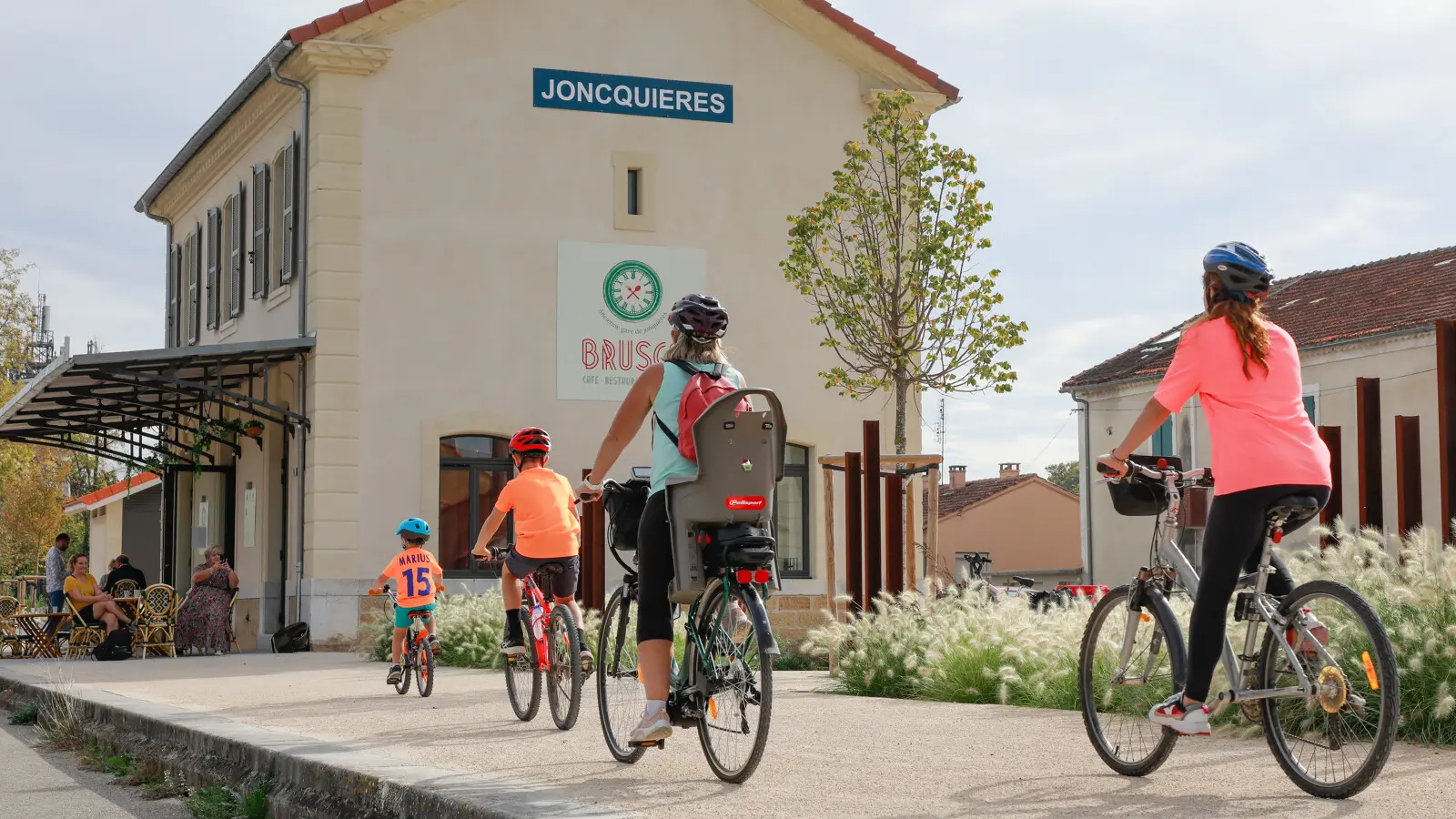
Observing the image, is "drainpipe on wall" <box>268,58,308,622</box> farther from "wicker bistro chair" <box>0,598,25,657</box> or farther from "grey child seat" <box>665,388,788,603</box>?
"grey child seat" <box>665,388,788,603</box>

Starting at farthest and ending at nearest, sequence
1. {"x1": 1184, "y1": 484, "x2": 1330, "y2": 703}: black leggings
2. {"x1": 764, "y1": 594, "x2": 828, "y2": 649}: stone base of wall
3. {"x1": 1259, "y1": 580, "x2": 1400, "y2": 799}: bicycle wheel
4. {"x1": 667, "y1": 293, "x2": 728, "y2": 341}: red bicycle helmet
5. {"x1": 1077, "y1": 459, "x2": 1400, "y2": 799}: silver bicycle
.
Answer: {"x1": 764, "y1": 594, "x2": 828, "y2": 649}: stone base of wall
{"x1": 667, "y1": 293, "x2": 728, "y2": 341}: red bicycle helmet
{"x1": 1184, "y1": 484, "x2": 1330, "y2": 703}: black leggings
{"x1": 1077, "y1": 459, "x2": 1400, "y2": 799}: silver bicycle
{"x1": 1259, "y1": 580, "x2": 1400, "y2": 799}: bicycle wheel

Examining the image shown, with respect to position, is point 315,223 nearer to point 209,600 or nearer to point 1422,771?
point 209,600

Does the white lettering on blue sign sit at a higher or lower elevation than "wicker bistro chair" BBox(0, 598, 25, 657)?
higher

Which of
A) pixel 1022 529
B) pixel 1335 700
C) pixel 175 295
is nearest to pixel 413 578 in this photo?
pixel 1335 700

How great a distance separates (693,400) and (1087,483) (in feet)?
117

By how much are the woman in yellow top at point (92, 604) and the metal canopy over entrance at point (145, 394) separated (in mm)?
2216

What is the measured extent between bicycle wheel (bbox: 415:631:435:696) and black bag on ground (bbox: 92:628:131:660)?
28.7ft

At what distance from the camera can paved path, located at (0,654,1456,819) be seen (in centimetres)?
526

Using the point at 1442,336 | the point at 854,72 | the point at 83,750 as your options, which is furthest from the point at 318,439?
the point at 1442,336

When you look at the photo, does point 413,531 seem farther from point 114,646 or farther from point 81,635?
point 81,635

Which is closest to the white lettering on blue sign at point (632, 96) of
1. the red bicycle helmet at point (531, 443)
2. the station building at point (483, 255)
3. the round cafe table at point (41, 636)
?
the station building at point (483, 255)

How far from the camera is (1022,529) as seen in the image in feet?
198

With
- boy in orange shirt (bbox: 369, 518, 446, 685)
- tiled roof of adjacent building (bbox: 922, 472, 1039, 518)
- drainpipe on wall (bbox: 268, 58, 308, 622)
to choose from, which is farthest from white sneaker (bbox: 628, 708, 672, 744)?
tiled roof of adjacent building (bbox: 922, 472, 1039, 518)

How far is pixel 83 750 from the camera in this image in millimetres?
9984
